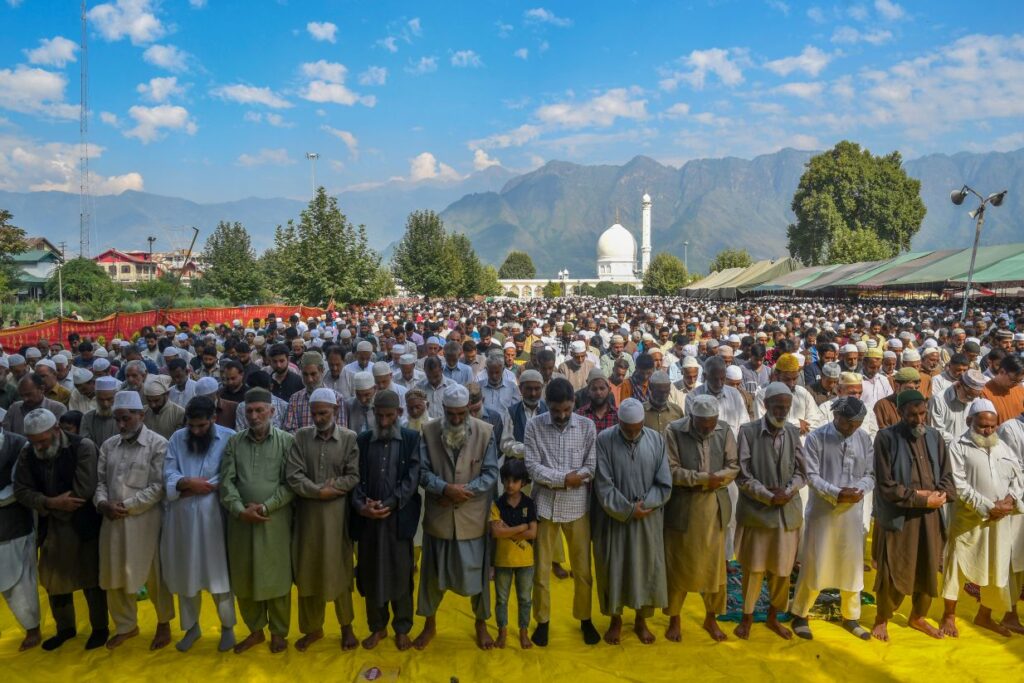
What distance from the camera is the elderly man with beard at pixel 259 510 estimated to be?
4.03 m

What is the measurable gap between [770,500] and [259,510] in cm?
318

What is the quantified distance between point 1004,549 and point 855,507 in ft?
3.38

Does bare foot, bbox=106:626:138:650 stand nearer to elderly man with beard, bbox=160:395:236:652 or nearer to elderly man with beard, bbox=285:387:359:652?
elderly man with beard, bbox=160:395:236:652

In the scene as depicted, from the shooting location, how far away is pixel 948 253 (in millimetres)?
25219

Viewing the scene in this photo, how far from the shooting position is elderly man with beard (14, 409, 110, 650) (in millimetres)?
4062

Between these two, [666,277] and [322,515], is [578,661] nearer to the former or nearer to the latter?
[322,515]

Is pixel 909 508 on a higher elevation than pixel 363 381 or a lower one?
lower

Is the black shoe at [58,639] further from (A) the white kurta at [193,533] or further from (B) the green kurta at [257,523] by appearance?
(B) the green kurta at [257,523]

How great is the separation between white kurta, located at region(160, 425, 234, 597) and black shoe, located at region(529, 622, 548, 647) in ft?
6.53

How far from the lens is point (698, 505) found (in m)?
4.24

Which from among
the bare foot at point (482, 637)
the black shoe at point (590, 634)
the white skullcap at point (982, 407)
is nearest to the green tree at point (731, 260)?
the white skullcap at point (982, 407)

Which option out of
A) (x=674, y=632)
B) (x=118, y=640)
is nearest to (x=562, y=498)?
(x=674, y=632)

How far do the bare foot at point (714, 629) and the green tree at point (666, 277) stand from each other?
227 feet

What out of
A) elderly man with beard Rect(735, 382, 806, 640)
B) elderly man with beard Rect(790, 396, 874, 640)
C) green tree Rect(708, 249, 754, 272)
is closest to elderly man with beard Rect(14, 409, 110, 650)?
elderly man with beard Rect(735, 382, 806, 640)
